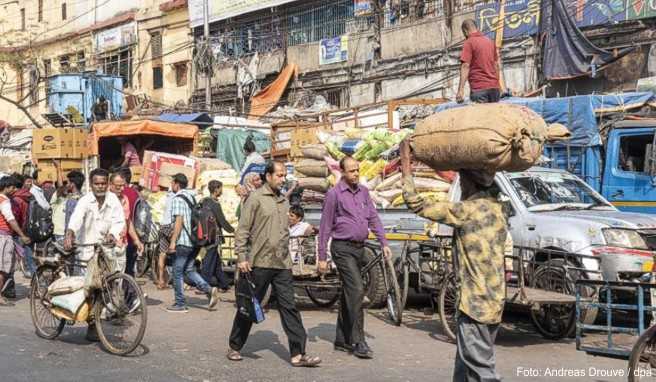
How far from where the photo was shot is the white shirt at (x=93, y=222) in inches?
341

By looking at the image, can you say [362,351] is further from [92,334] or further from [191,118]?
[191,118]

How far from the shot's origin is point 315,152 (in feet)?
46.6

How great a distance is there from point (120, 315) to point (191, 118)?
54.3 feet

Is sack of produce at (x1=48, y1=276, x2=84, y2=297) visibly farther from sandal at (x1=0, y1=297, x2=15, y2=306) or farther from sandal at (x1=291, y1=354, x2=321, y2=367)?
sandal at (x1=0, y1=297, x2=15, y2=306)

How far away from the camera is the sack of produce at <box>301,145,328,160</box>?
14.1 m

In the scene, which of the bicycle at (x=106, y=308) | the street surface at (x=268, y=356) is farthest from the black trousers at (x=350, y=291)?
the bicycle at (x=106, y=308)

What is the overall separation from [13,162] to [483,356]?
28.0 meters

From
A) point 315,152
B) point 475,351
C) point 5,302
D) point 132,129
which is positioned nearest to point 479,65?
point 315,152

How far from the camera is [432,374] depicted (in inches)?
293

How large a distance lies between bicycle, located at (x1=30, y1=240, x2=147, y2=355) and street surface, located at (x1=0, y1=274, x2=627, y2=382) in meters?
0.16

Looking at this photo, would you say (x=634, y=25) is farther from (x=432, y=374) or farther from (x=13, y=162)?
(x=13, y=162)

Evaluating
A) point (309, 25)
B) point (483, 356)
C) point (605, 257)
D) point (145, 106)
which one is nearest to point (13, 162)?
point (145, 106)

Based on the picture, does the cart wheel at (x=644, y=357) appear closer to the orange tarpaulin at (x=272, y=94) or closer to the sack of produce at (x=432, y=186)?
the sack of produce at (x=432, y=186)

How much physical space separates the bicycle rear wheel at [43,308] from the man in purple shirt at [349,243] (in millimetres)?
3106
